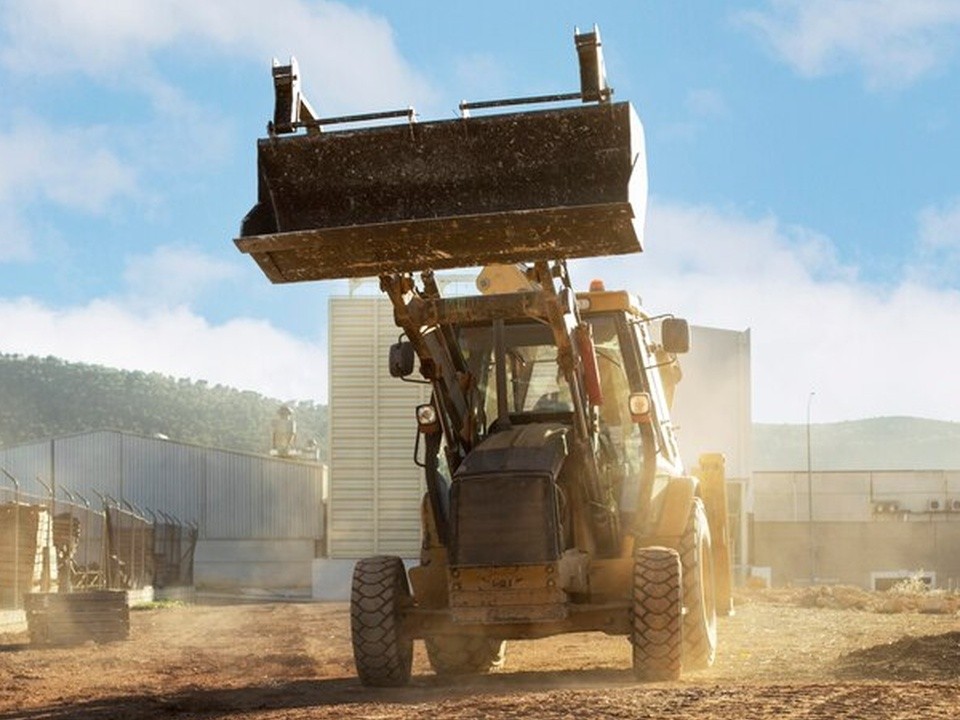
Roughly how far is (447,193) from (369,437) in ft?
101

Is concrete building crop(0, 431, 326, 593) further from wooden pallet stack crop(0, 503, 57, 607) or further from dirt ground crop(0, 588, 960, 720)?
dirt ground crop(0, 588, 960, 720)

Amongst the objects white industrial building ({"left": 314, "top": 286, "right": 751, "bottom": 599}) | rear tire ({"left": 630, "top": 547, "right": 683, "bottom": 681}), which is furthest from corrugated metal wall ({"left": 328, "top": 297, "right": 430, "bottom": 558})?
rear tire ({"left": 630, "top": 547, "right": 683, "bottom": 681})

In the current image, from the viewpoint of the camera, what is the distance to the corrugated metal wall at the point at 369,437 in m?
41.0

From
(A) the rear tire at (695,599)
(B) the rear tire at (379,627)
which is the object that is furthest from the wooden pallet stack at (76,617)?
(A) the rear tire at (695,599)

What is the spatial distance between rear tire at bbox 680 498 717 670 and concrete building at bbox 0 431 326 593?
42526 millimetres

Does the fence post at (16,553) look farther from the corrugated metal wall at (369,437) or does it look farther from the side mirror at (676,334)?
the corrugated metal wall at (369,437)

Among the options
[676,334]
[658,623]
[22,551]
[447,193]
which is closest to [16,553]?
[22,551]

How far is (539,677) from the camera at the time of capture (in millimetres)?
12250

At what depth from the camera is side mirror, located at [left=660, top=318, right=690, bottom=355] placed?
12.0 m

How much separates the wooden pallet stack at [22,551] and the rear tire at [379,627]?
14.1 m

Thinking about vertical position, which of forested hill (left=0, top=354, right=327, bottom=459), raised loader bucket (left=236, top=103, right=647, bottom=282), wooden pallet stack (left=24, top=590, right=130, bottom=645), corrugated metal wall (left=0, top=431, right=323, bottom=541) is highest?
forested hill (left=0, top=354, right=327, bottom=459)

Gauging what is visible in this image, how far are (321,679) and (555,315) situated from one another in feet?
13.9

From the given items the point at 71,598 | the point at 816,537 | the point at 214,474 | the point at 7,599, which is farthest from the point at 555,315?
the point at 816,537

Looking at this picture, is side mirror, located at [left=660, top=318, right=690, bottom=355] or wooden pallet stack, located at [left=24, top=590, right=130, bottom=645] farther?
wooden pallet stack, located at [left=24, top=590, right=130, bottom=645]
